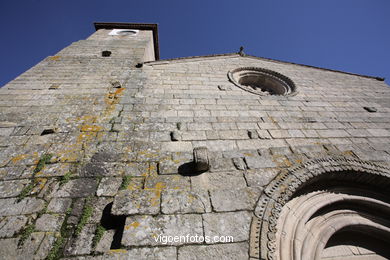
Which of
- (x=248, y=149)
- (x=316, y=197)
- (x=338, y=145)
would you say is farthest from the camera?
(x=338, y=145)

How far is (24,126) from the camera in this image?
2.87 meters

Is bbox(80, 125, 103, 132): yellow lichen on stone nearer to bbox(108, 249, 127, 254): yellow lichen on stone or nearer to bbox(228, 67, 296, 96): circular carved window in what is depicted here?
bbox(108, 249, 127, 254): yellow lichen on stone

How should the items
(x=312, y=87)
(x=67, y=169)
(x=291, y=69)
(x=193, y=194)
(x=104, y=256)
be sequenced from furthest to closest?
1. (x=291, y=69)
2. (x=312, y=87)
3. (x=67, y=169)
4. (x=193, y=194)
5. (x=104, y=256)

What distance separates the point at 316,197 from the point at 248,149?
3.70 ft

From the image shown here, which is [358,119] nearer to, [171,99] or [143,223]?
[171,99]

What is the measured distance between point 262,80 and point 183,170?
469cm

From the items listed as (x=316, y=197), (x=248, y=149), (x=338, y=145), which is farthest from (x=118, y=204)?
(x=338, y=145)

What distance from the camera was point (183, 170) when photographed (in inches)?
94.3

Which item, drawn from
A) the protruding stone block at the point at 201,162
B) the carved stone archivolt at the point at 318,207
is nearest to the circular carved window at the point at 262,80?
the carved stone archivolt at the point at 318,207

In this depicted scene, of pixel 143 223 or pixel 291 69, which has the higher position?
pixel 291 69

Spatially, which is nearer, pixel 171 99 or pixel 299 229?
pixel 299 229

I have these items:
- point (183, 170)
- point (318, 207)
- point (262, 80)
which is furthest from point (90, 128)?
point (262, 80)

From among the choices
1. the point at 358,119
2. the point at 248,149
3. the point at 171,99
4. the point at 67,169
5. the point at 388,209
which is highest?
the point at 171,99

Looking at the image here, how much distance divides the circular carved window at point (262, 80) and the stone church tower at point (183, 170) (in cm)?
108
